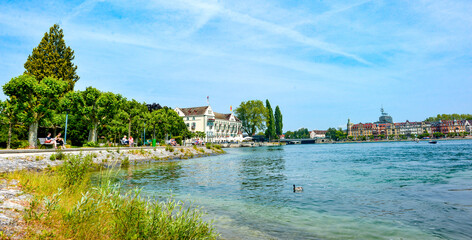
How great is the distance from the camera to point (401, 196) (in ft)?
40.7

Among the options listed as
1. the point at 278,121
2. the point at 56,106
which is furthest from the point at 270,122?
the point at 56,106

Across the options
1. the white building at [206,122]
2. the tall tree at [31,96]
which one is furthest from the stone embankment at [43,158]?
the white building at [206,122]

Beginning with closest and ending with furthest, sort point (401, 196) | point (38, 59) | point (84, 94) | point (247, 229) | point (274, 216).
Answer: point (247, 229), point (274, 216), point (401, 196), point (84, 94), point (38, 59)

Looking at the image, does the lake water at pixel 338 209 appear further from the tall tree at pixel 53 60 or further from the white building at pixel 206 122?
the white building at pixel 206 122

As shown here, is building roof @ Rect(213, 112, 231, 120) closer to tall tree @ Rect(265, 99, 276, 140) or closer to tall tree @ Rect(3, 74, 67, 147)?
tall tree @ Rect(265, 99, 276, 140)

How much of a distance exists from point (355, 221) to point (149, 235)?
680 cm

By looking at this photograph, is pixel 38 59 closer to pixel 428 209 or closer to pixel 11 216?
pixel 11 216

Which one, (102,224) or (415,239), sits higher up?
(102,224)

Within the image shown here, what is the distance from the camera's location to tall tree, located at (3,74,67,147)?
95.1ft

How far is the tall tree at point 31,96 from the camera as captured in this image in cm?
2898

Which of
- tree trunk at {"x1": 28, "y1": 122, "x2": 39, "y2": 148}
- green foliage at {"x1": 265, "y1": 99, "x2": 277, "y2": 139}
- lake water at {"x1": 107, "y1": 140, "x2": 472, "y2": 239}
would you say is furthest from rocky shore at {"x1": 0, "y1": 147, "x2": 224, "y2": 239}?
green foliage at {"x1": 265, "y1": 99, "x2": 277, "y2": 139}

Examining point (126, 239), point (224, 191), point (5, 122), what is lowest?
point (224, 191)

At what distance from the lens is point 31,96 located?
99.2 feet

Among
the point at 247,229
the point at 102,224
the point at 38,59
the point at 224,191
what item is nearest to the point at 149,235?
the point at 102,224
